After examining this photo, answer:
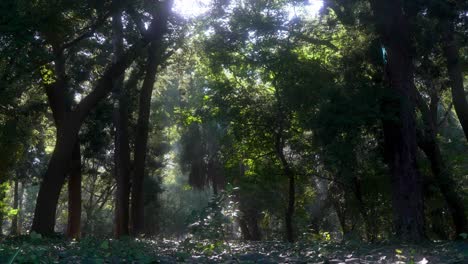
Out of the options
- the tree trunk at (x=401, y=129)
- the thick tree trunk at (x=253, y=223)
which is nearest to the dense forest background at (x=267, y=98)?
the tree trunk at (x=401, y=129)

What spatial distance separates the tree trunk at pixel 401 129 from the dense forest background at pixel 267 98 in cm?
4

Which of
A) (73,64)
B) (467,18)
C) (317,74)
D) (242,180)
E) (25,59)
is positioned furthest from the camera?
(242,180)

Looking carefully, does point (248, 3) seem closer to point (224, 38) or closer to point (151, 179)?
point (224, 38)

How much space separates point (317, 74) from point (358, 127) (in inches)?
204

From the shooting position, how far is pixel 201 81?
2850cm

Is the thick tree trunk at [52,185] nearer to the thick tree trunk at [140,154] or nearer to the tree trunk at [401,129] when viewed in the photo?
the thick tree trunk at [140,154]

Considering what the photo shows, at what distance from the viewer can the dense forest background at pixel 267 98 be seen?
656 inches

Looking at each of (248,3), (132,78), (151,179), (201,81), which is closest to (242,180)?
(201,81)

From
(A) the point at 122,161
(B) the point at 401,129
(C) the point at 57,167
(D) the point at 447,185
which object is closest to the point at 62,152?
(C) the point at 57,167

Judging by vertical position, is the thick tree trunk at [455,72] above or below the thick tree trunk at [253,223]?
above

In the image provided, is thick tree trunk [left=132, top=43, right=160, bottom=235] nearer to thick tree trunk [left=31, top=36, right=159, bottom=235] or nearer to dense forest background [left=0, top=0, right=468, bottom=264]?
dense forest background [left=0, top=0, right=468, bottom=264]

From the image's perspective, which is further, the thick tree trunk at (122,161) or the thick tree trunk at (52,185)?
the thick tree trunk at (122,161)

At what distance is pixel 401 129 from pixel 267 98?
27.1 feet

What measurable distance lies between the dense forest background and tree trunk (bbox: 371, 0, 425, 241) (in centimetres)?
4
